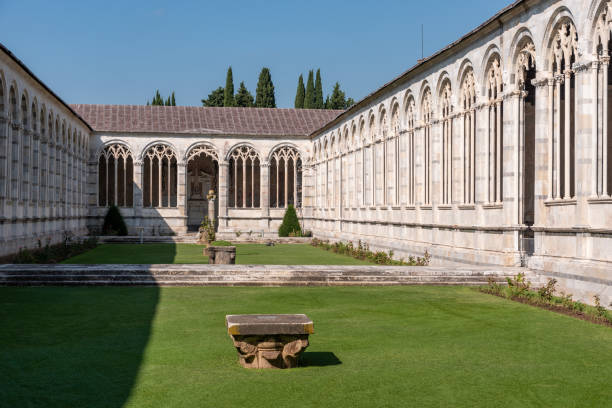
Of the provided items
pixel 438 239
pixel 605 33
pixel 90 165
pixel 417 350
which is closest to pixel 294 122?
pixel 90 165

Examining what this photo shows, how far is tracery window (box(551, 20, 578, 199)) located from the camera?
14062 millimetres

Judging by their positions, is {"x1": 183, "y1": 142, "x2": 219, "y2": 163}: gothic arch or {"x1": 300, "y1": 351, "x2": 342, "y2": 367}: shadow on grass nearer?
{"x1": 300, "y1": 351, "x2": 342, "y2": 367}: shadow on grass

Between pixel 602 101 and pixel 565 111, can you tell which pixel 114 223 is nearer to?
pixel 565 111

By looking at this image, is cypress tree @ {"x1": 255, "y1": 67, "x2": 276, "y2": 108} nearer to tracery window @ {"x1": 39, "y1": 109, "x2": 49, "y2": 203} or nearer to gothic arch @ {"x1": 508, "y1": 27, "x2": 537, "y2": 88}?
tracery window @ {"x1": 39, "y1": 109, "x2": 49, "y2": 203}

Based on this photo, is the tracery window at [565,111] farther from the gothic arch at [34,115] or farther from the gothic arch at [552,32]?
the gothic arch at [34,115]

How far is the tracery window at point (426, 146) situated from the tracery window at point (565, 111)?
7.10 meters

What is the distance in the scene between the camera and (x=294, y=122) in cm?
4372

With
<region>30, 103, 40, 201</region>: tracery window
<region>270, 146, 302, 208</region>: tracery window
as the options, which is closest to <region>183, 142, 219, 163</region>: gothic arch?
<region>270, 146, 302, 208</region>: tracery window

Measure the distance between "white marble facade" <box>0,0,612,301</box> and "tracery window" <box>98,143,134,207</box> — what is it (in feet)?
0.54

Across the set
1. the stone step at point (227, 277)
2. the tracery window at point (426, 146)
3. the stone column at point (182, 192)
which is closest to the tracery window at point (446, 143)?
the tracery window at point (426, 146)

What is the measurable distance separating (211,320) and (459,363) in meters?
4.25

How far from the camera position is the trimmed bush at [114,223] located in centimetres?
3850

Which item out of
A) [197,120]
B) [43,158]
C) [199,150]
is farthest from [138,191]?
→ [43,158]

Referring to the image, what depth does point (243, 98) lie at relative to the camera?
6694 cm
